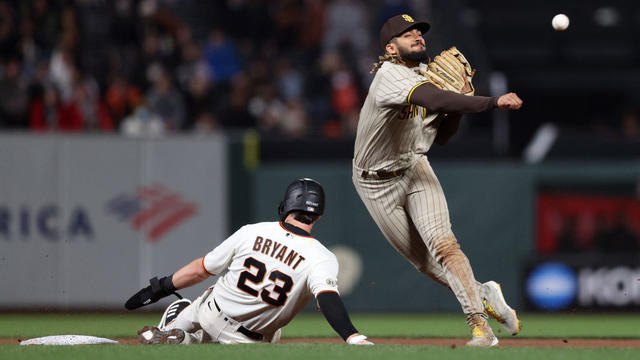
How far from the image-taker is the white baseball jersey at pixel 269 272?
551 cm

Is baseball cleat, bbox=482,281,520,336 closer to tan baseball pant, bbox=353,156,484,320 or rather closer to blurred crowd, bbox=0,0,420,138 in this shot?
tan baseball pant, bbox=353,156,484,320

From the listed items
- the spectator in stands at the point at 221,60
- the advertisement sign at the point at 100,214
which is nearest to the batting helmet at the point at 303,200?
the advertisement sign at the point at 100,214

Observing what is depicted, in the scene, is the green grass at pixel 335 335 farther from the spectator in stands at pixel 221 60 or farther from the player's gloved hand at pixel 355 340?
the spectator in stands at pixel 221 60

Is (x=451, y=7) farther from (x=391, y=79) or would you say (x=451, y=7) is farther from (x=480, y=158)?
(x=391, y=79)

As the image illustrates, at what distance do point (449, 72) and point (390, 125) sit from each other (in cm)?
61

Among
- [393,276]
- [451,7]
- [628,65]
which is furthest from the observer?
[628,65]

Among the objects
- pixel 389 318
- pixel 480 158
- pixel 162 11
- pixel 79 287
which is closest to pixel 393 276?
pixel 389 318

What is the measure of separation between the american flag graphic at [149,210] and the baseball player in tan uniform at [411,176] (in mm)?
5067

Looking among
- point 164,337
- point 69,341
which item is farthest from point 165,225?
point 164,337

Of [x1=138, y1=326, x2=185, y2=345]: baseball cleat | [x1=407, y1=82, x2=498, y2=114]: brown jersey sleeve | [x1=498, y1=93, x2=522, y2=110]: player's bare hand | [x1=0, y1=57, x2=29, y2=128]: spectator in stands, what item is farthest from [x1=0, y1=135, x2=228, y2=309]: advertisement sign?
[x1=498, y1=93, x2=522, y2=110]: player's bare hand

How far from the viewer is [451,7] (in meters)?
12.5

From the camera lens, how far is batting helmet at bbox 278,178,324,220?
18.7ft

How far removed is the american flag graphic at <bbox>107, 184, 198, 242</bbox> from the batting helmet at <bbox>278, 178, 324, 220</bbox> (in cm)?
529

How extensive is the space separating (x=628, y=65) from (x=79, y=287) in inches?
320
